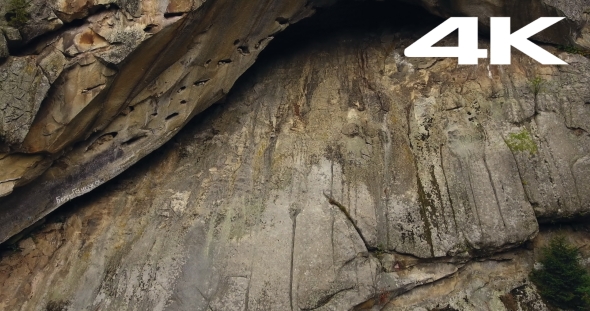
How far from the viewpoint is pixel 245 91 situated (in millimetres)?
13344

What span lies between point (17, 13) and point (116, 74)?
229cm

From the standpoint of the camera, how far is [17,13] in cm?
958

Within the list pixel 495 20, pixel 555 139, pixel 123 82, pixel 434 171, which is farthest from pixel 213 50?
pixel 555 139

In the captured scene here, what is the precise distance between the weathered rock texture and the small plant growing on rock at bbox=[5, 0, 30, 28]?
0.14 ft

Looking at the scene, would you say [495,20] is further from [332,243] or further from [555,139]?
[332,243]

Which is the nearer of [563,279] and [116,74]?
[116,74]

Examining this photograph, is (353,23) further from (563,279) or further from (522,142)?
(563,279)

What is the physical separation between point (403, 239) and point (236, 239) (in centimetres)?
392

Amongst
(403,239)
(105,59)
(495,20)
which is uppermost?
(105,59)

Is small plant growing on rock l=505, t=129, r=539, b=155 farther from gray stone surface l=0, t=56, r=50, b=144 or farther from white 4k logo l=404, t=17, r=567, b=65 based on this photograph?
gray stone surface l=0, t=56, r=50, b=144

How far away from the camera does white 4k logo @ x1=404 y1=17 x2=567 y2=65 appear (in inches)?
485

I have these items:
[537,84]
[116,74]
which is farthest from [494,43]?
[116,74]

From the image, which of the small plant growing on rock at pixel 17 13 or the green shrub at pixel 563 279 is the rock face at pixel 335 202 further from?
the small plant growing on rock at pixel 17 13

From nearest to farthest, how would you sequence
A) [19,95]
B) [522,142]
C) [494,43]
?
[19,95] < [522,142] < [494,43]
